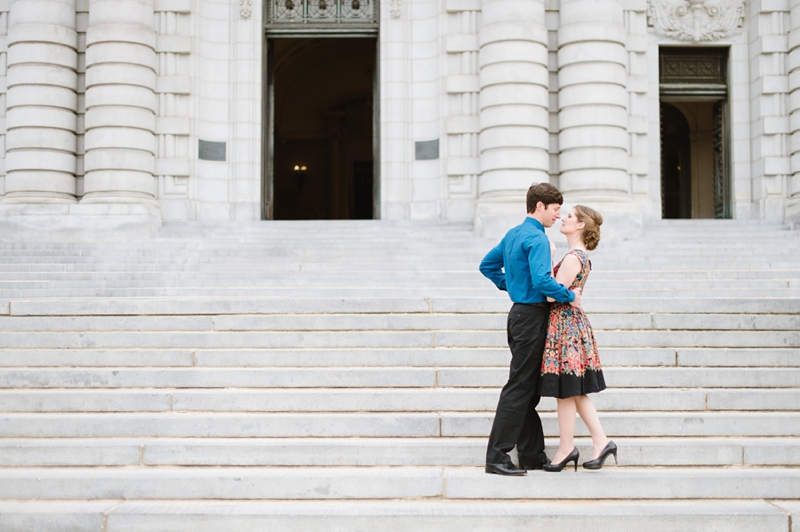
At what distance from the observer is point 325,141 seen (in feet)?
94.4

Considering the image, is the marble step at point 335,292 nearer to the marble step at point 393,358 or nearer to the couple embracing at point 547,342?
the marble step at point 393,358

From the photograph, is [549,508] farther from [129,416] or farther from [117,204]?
[117,204]

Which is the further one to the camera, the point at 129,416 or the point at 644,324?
the point at 644,324

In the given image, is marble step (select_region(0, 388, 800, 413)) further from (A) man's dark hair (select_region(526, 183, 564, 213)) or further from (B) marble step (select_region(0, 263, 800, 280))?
(B) marble step (select_region(0, 263, 800, 280))

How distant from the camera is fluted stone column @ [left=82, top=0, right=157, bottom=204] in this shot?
13781 millimetres

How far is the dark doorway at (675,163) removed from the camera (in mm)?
23891

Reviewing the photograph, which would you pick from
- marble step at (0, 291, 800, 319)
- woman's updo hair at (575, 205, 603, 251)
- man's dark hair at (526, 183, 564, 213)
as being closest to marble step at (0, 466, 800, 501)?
woman's updo hair at (575, 205, 603, 251)

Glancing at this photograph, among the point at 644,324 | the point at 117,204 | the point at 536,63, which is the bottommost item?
the point at 644,324

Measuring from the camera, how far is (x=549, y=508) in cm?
496

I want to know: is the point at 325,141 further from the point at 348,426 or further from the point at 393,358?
the point at 348,426

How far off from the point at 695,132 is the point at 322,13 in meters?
12.9

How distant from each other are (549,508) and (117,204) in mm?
10866

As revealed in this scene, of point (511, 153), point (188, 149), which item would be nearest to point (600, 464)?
point (511, 153)

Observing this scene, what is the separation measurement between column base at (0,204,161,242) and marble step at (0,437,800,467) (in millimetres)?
8192
